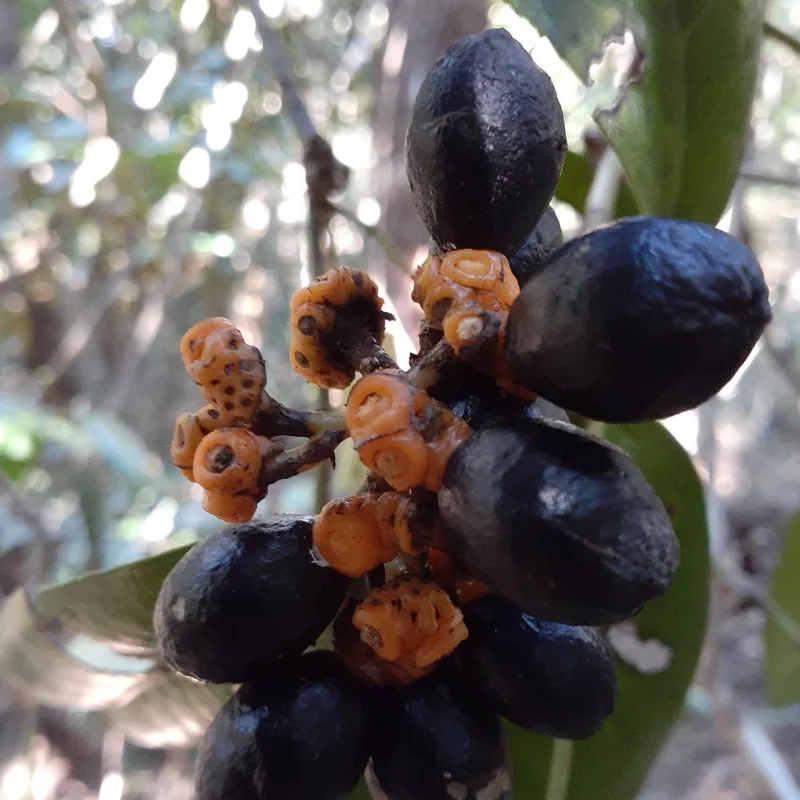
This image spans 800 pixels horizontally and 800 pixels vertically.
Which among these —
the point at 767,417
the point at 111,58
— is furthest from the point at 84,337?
the point at 767,417

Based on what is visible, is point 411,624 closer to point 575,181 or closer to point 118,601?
point 118,601

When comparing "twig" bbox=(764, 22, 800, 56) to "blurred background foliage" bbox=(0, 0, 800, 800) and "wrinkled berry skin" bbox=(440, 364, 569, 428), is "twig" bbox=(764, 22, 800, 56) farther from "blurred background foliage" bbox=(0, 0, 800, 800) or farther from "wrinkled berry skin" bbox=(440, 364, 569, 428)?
"wrinkled berry skin" bbox=(440, 364, 569, 428)

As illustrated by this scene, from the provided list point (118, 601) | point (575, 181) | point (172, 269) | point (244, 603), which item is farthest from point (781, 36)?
point (172, 269)

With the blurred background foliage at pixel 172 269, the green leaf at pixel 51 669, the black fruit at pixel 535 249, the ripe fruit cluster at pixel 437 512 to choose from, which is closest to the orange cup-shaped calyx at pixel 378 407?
the ripe fruit cluster at pixel 437 512

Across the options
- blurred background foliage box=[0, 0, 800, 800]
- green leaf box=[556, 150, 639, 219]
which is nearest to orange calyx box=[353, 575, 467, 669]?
blurred background foliage box=[0, 0, 800, 800]

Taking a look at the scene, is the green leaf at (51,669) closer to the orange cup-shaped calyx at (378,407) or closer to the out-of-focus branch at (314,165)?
the out-of-focus branch at (314,165)

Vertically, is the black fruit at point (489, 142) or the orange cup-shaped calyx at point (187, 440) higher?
the black fruit at point (489, 142)
